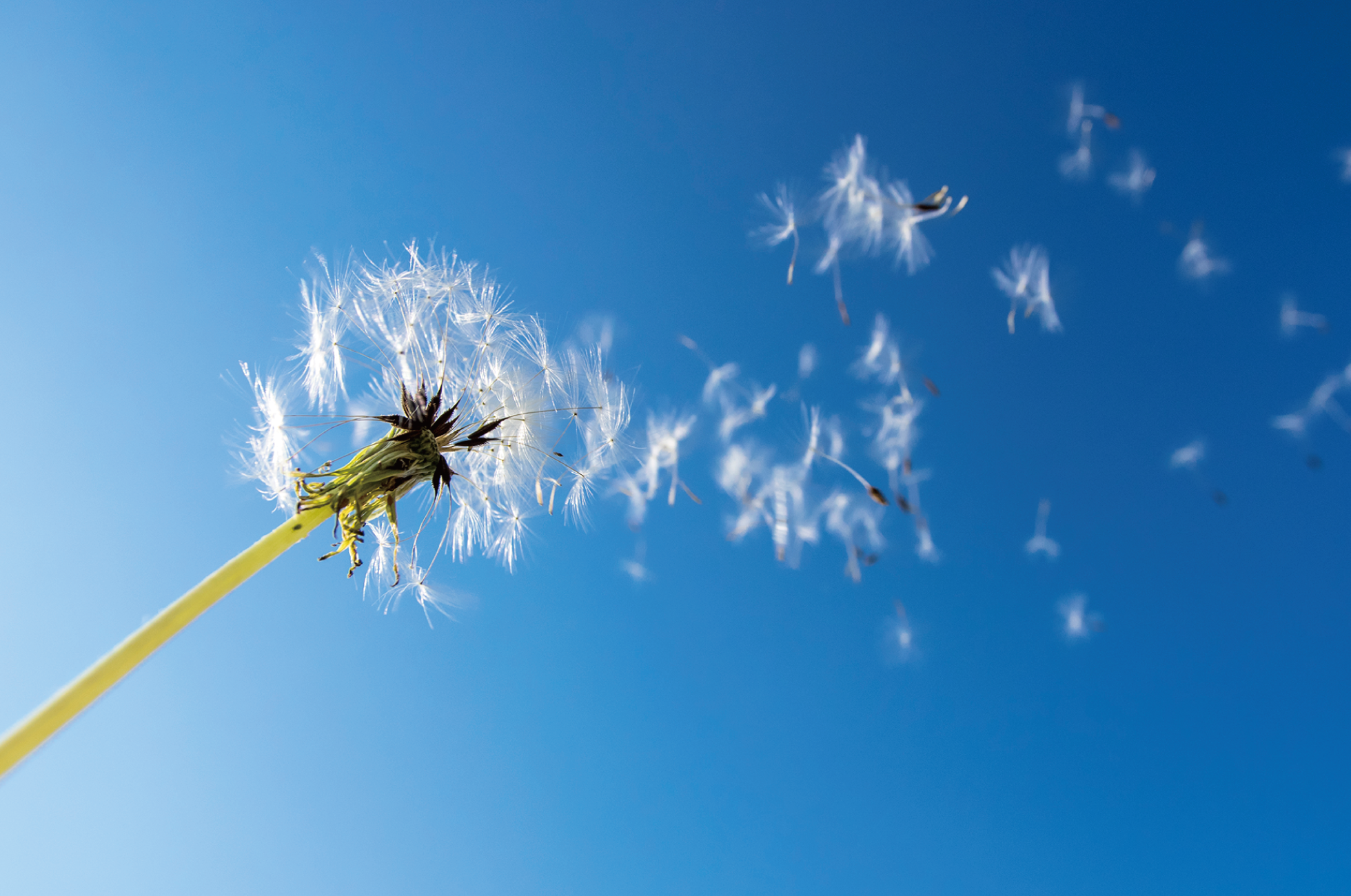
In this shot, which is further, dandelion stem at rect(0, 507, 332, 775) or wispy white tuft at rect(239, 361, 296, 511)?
wispy white tuft at rect(239, 361, 296, 511)

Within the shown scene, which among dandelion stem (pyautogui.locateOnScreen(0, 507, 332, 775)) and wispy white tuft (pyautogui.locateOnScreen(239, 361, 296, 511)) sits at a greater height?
wispy white tuft (pyautogui.locateOnScreen(239, 361, 296, 511))

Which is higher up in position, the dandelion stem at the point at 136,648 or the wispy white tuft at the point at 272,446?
the wispy white tuft at the point at 272,446

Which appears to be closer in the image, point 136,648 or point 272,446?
point 136,648

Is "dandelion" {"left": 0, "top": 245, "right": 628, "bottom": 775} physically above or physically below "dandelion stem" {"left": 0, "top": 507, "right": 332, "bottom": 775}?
above

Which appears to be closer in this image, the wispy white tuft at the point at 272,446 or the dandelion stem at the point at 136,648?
the dandelion stem at the point at 136,648

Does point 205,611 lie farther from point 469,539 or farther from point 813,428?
point 813,428

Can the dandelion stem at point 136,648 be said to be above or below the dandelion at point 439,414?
below

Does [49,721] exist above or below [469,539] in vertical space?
below

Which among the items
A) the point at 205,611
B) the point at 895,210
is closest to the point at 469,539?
the point at 205,611
